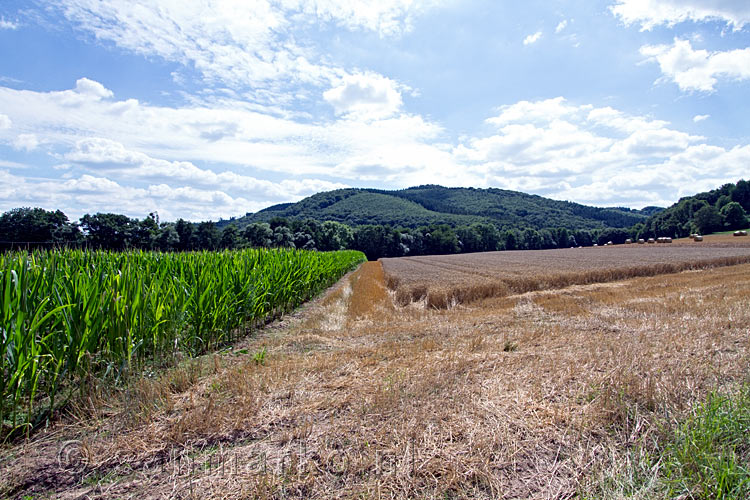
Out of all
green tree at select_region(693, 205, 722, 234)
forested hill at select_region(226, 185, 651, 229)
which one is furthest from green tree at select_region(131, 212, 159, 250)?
forested hill at select_region(226, 185, 651, 229)

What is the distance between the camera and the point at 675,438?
2729 millimetres

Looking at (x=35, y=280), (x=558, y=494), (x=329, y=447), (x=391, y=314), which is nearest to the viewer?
(x=558, y=494)

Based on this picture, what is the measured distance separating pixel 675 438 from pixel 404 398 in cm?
228

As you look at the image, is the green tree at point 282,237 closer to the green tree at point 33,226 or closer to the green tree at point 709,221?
the green tree at point 33,226

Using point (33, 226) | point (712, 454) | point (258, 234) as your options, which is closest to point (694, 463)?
point (712, 454)

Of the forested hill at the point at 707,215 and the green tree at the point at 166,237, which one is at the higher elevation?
the forested hill at the point at 707,215

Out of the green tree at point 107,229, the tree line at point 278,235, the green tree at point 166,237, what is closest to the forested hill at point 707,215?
the tree line at point 278,235

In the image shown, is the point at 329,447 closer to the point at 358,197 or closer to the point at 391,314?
the point at 391,314

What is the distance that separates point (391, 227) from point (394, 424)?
354 feet

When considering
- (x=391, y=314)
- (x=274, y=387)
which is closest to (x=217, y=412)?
(x=274, y=387)

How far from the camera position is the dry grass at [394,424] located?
259 cm

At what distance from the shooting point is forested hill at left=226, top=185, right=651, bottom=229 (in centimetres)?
14050

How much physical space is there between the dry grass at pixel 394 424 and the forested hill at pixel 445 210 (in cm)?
12570

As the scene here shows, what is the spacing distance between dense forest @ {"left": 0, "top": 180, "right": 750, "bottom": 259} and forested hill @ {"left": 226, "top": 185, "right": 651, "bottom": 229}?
0.52 meters
